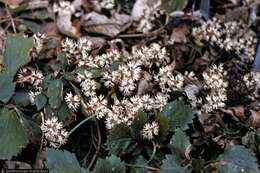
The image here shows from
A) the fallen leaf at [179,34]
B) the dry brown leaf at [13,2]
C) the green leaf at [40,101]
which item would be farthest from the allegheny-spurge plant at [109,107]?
the dry brown leaf at [13,2]

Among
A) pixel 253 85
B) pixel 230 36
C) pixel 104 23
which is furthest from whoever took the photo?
pixel 104 23

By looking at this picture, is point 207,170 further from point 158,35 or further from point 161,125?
point 158,35

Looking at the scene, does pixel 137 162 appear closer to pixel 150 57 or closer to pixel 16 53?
pixel 150 57

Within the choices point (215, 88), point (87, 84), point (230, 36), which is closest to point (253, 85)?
point (215, 88)

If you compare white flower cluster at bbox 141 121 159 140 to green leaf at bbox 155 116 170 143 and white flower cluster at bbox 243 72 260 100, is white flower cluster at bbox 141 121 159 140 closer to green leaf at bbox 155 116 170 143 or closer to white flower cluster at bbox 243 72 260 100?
green leaf at bbox 155 116 170 143

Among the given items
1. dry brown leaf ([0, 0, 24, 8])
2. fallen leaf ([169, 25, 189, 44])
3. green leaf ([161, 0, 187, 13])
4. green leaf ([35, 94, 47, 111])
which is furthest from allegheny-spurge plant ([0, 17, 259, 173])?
dry brown leaf ([0, 0, 24, 8])

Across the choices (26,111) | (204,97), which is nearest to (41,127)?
(26,111)

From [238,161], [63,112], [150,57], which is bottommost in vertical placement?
[238,161]
